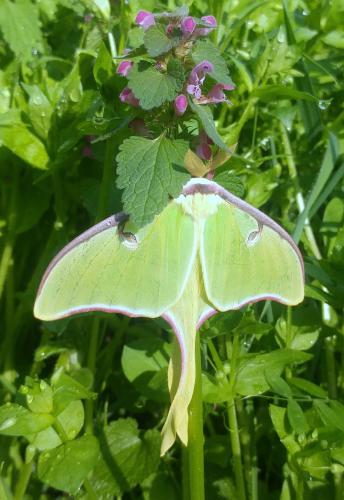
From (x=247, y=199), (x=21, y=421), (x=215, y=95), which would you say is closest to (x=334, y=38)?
(x=247, y=199)

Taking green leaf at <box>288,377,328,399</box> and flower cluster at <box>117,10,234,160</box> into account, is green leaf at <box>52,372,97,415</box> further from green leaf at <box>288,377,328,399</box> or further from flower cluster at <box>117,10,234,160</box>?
flower cluster at <box>117,10,234,160</box>

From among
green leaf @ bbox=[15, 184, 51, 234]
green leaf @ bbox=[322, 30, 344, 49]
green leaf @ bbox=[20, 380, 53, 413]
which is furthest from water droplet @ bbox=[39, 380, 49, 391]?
green leaf @ bbox=[322, 30, 344, 49]

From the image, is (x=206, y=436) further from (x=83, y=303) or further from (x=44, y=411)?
(x=83, y=303)

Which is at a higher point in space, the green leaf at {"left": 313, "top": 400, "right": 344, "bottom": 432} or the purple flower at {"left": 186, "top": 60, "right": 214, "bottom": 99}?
the purple flower at {"left": 186, "top": 60, "right": 214, "bottom": 99}

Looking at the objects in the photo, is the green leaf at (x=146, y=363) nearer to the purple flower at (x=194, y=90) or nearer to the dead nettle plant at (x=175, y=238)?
the dead nettle plant at (x=175, y=238)

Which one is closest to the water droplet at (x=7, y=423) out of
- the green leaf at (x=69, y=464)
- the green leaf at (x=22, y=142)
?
the green leaf at (x=69, y=464)

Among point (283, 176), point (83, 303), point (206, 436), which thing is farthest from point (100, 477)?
point (283, 176)
